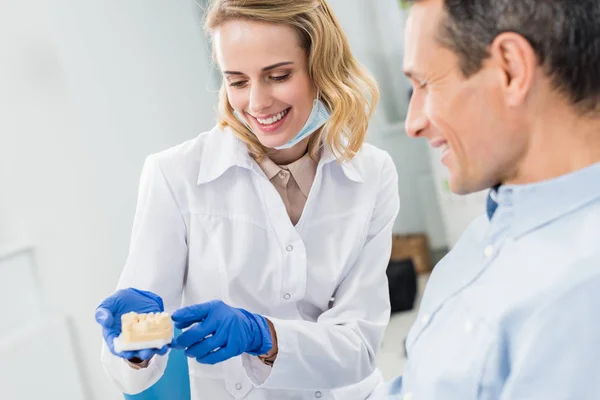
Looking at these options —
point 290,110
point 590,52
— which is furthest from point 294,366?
point 590,52

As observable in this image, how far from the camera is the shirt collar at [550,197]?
83 cm

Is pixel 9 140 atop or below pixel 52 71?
below

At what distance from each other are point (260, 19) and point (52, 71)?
1389mm

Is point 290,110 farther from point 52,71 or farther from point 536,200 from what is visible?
point 52,71

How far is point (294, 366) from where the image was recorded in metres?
1.41

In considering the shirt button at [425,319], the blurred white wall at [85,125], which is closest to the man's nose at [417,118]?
the shirt button at [425,319]

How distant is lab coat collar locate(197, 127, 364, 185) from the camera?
1522 mm

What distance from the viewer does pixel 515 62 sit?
2.73 feet

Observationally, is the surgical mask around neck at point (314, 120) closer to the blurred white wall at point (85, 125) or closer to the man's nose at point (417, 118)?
the man's nose at point (417, 118)

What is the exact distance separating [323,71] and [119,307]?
2.06ft

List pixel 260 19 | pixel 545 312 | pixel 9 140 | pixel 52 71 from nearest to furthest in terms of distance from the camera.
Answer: pixel 545 312
pixel 260 19
pixel 9 140
pixel 52 71

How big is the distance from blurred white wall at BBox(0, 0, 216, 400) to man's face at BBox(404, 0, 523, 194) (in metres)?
1.83

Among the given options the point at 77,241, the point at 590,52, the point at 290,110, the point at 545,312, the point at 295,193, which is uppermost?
the point at 590,52

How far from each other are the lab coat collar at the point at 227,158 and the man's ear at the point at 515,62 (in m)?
0.74
